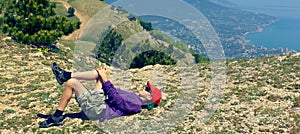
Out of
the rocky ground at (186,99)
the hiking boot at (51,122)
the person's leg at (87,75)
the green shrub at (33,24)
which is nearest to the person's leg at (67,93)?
the hiking boot at (51,122)

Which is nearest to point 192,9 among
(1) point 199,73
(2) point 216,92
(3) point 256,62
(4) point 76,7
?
(2) point 216,92

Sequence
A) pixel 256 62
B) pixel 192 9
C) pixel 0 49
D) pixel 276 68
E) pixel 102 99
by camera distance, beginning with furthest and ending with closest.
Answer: pixel 0 49, pixel 256 62, pixel 276 68, pixel 192 9, pixel 102 99

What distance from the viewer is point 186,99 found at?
18.7 meters

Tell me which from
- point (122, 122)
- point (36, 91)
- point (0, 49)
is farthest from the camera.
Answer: point (0, 49)

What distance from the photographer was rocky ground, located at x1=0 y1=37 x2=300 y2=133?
14531 millimetres

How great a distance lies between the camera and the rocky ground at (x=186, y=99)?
572 inches

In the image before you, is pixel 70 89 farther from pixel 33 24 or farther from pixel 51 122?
pixel 33 24

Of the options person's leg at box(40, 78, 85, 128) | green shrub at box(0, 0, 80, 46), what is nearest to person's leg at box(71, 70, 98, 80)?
person's leg at box(40, 78, 85, 128)

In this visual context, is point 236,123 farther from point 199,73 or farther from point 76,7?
point 76,7

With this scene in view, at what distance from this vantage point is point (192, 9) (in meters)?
17.1

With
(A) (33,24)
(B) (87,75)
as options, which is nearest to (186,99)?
(B) (87,75)

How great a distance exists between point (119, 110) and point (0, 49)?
79.6 ft

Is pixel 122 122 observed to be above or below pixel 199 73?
below

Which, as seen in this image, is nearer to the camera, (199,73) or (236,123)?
(236,123)
